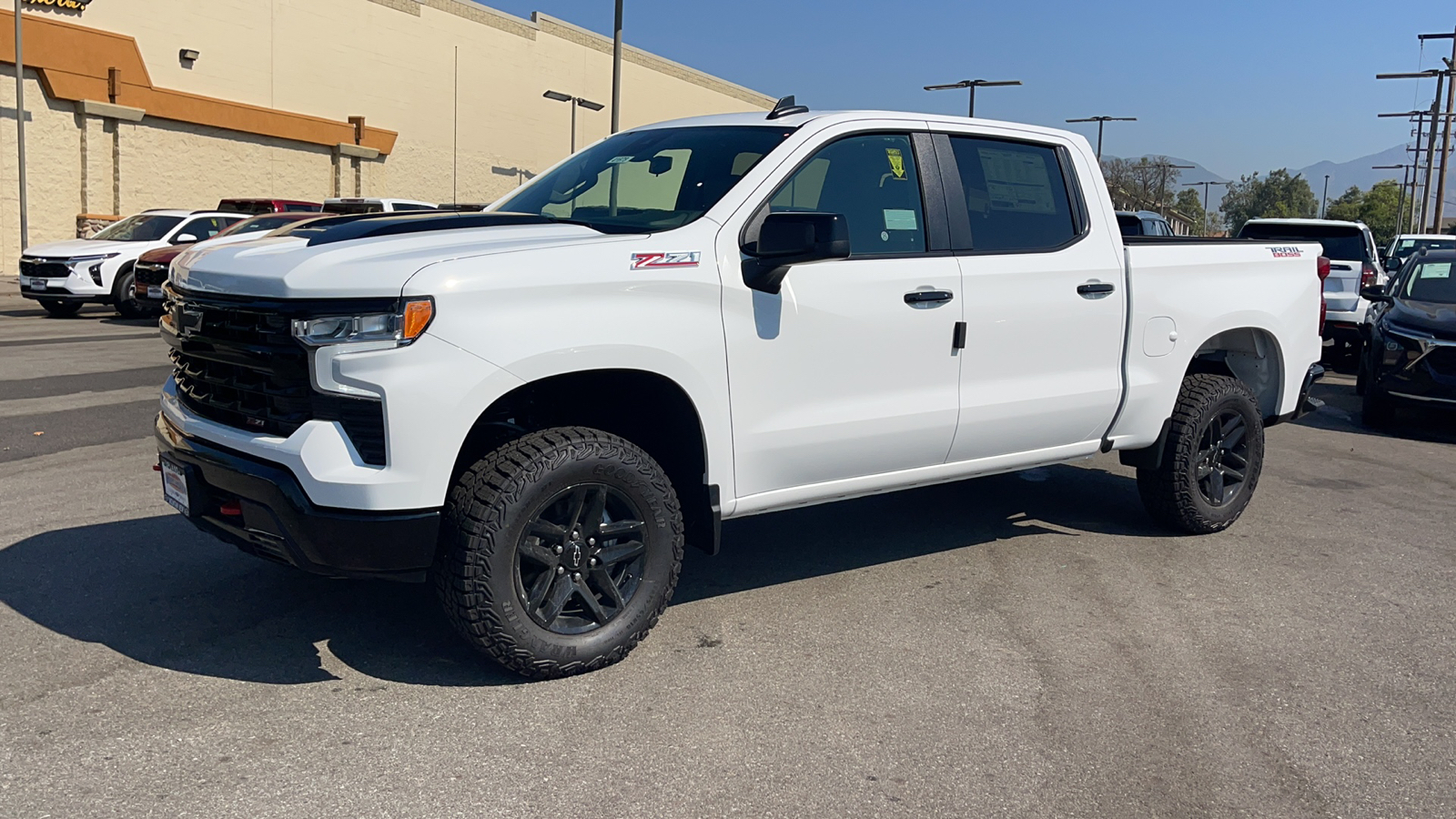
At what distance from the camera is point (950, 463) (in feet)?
17.4

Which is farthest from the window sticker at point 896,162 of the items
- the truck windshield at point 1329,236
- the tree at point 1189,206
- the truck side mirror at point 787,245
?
the tree at point 1189,206

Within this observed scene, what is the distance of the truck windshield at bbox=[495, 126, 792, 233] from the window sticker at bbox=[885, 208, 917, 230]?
1.82 feet

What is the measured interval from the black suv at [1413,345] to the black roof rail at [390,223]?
28.7 ft

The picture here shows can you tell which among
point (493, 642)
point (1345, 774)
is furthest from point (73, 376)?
point (1345, 774)

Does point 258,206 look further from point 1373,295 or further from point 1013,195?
point 1013,195

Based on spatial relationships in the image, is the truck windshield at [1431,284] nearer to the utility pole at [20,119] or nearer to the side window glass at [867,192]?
the side window glass at [867,192]

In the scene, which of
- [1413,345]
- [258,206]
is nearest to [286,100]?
[258,206]

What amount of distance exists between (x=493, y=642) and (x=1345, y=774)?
105 inches

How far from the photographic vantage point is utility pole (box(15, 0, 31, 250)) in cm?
2445

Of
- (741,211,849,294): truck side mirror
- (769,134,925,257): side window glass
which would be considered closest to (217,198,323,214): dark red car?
(769,134,925,257): side window glass

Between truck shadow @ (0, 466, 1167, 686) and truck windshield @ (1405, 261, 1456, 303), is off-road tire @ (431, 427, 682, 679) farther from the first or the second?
truck windshield @ (1405, 261, 1456, 303)

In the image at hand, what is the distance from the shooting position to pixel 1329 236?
54.2 ft

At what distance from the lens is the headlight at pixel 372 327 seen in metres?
3.73

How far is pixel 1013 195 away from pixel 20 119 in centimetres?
2557
